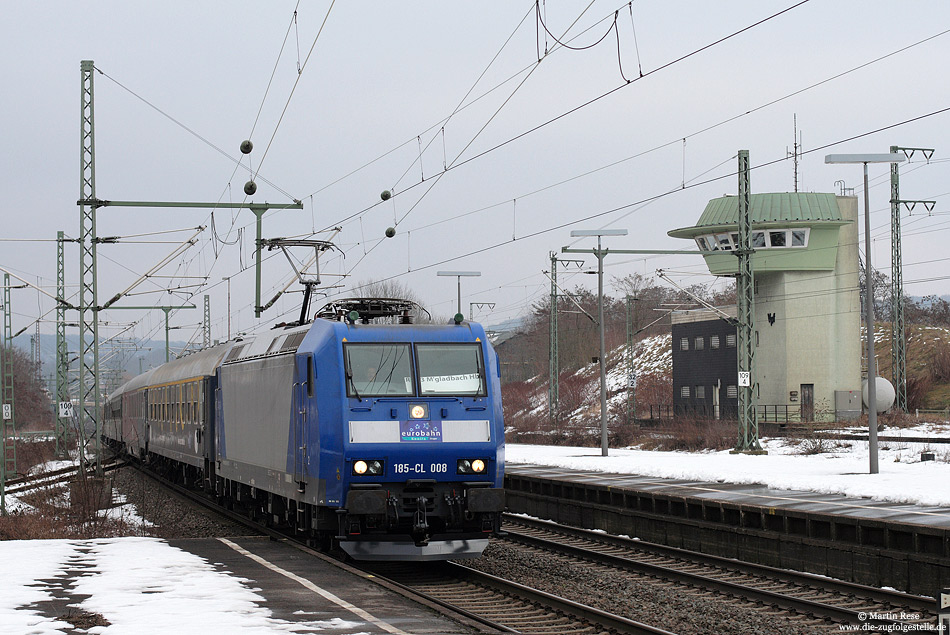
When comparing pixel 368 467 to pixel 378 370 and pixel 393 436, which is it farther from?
pixel 378 370

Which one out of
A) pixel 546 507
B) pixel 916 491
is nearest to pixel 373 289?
pixel 546 507

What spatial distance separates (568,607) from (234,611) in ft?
11.7

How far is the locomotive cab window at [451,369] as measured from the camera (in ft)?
47.6

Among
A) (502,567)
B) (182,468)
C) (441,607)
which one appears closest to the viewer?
(441,607)

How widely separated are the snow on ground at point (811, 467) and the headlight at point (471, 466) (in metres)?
7.58

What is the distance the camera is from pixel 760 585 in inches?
554

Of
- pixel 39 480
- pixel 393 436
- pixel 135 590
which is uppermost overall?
pixel 393 436

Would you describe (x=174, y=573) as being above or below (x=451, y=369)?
below

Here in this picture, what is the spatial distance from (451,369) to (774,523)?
5.79 m

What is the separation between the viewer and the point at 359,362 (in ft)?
47.1

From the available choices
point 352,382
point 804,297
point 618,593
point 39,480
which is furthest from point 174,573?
point 804,297

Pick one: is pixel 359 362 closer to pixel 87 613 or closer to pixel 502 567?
pixel 502 567

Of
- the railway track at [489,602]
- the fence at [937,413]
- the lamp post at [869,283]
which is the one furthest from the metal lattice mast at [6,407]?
the fence at [937,413]

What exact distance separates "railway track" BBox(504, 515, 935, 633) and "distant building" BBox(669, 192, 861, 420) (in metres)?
36.4
